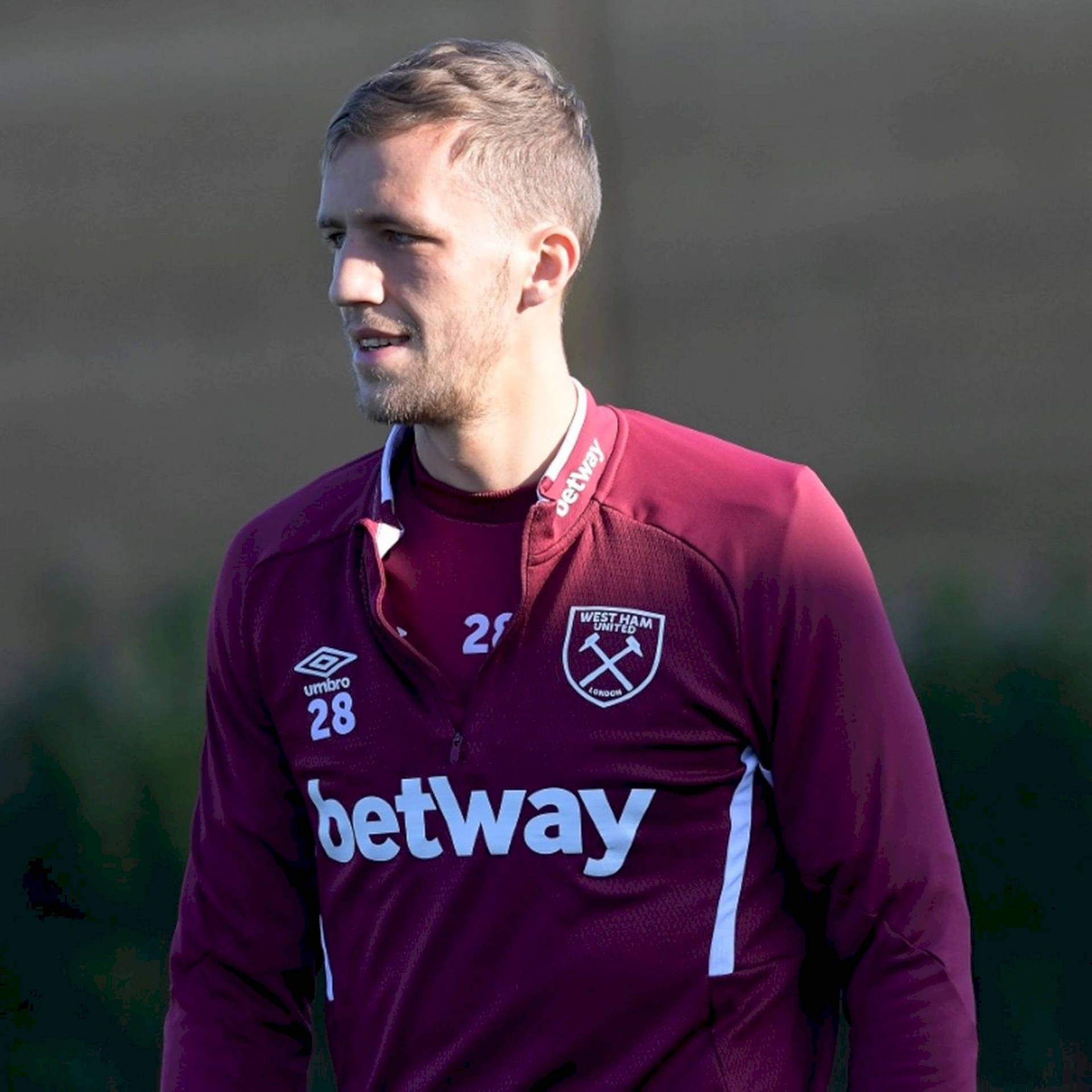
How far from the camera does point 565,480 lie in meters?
1.91

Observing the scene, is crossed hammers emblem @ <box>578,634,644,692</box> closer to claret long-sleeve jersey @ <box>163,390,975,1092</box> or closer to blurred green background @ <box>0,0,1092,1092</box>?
claret long-sleeve jersey @ <box>163,390,975,1092</box>

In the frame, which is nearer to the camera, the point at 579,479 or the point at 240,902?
the point at 579,479

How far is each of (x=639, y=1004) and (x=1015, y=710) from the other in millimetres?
2114

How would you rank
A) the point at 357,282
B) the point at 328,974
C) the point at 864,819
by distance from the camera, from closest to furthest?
the point at 864,819
the point at 357,282
the point at 328,974

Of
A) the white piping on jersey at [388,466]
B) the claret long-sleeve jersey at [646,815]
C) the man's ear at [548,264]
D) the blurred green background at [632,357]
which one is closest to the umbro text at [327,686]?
the claret long-sleeve jersey at [646,815]

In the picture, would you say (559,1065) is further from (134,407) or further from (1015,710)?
(134,407)

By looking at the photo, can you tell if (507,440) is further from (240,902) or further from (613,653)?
(240,902)

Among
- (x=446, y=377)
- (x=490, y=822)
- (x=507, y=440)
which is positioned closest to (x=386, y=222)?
(x=446, y=377)

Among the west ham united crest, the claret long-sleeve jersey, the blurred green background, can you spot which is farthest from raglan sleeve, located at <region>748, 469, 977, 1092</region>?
the blurred green background

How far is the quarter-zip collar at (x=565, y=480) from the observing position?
1.88 meters

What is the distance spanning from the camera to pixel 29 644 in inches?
172

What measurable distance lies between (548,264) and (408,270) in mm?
201

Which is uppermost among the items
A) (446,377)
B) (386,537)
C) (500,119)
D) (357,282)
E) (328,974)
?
(500,119)

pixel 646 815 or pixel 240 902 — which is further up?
pixel 646 815
